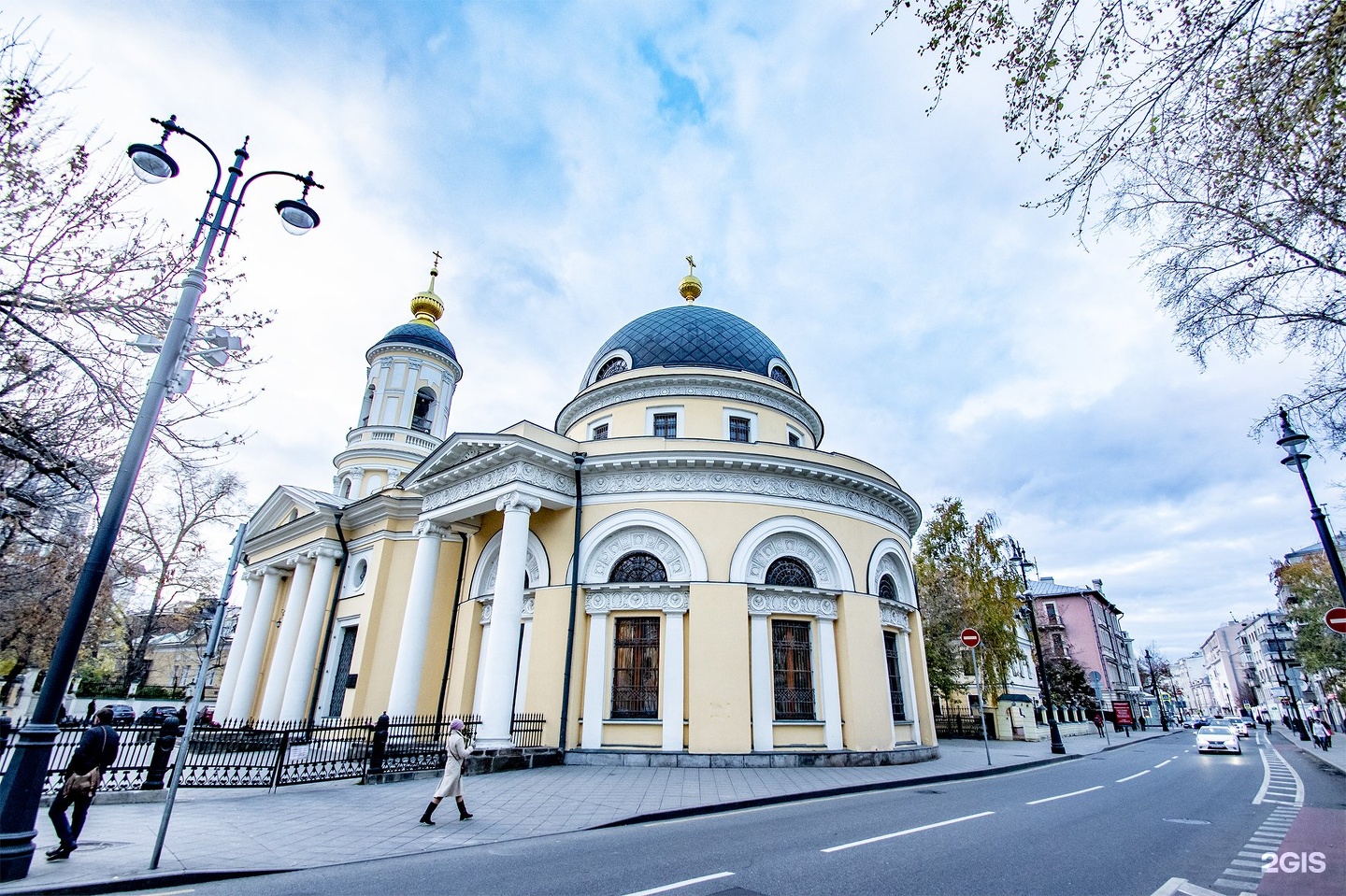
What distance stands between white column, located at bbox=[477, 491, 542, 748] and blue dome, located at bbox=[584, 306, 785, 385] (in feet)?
27.2

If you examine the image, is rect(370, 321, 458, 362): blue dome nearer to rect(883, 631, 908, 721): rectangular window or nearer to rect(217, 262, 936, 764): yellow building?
rect(217, 262, 936, 764): yellow building

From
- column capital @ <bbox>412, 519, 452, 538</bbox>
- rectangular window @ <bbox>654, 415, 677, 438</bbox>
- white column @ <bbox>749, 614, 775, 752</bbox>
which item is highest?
rectangular window @ <bbox>654, 415, 677, 438</bbox>

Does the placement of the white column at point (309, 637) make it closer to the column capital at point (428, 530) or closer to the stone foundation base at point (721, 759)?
the column capital at point (428, 530)

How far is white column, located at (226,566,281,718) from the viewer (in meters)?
22.6

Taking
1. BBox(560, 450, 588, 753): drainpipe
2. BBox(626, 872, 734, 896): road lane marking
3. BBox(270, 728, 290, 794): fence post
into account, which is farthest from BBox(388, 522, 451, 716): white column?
BBox(626, 872, 734, 896): road lane marking

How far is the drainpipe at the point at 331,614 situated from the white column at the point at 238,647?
17.7ft

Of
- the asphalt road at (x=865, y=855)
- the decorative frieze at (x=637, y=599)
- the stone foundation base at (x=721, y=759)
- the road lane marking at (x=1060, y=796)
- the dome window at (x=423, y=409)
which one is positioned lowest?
the road lane marking at (x=1060, y=796)

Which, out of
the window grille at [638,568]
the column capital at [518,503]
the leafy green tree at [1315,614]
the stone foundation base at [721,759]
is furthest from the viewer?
the leafy green tree at [1315,614]

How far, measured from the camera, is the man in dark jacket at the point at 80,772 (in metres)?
6.23

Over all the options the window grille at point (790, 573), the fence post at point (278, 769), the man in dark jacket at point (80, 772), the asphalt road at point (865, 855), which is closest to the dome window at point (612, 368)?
the window grille at point (790, 573)

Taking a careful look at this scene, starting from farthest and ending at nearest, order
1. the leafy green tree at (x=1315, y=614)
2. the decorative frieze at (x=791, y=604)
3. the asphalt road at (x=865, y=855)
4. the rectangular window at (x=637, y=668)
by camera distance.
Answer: the leafy green tree at (x=1315, y=614), the decorative frieze at (x=791, y=604), the rectangular window at (x=637, y=668), the asphalt road at (x=865, y=855)

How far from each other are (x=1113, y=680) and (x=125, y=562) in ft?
265

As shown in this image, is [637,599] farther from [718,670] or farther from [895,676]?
[895,676]

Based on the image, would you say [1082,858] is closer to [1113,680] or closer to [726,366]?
[726,366]
